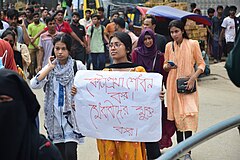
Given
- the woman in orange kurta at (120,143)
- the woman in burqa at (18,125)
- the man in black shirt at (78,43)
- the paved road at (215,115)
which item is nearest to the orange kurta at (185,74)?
the paved road at (215,115)

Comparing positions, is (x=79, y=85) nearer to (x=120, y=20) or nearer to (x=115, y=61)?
(x=115, y=61)

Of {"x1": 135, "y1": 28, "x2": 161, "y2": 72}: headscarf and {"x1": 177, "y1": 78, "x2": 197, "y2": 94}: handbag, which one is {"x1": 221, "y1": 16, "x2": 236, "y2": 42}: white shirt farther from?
{"x1": 135, "y1": 28, "x2": 161, "y2": 72}: headscarf

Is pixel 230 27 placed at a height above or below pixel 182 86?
below

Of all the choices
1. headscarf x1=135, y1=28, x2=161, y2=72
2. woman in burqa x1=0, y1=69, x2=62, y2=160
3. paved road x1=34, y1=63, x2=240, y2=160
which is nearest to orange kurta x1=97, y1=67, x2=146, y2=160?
headscarf x1=135, y1=28, x2=161, y2=72

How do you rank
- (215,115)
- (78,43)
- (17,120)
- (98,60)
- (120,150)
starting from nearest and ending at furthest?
(17,120) → (120,150) → (215,115) → (78,43) → (98,60)

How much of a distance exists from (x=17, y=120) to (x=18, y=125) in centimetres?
3

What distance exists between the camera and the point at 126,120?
467 centimetres

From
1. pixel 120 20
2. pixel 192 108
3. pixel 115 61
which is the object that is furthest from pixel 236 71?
pixel 120 20

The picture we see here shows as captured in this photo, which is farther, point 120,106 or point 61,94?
point 61,94

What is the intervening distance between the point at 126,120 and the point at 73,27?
7040 millimetres

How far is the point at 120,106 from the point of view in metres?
4.68

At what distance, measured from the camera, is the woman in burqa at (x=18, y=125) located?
9.16 ft

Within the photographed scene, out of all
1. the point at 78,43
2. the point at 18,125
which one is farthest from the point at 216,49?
the point at 18,125

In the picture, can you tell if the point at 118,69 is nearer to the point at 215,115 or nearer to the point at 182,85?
the point at 182,85
